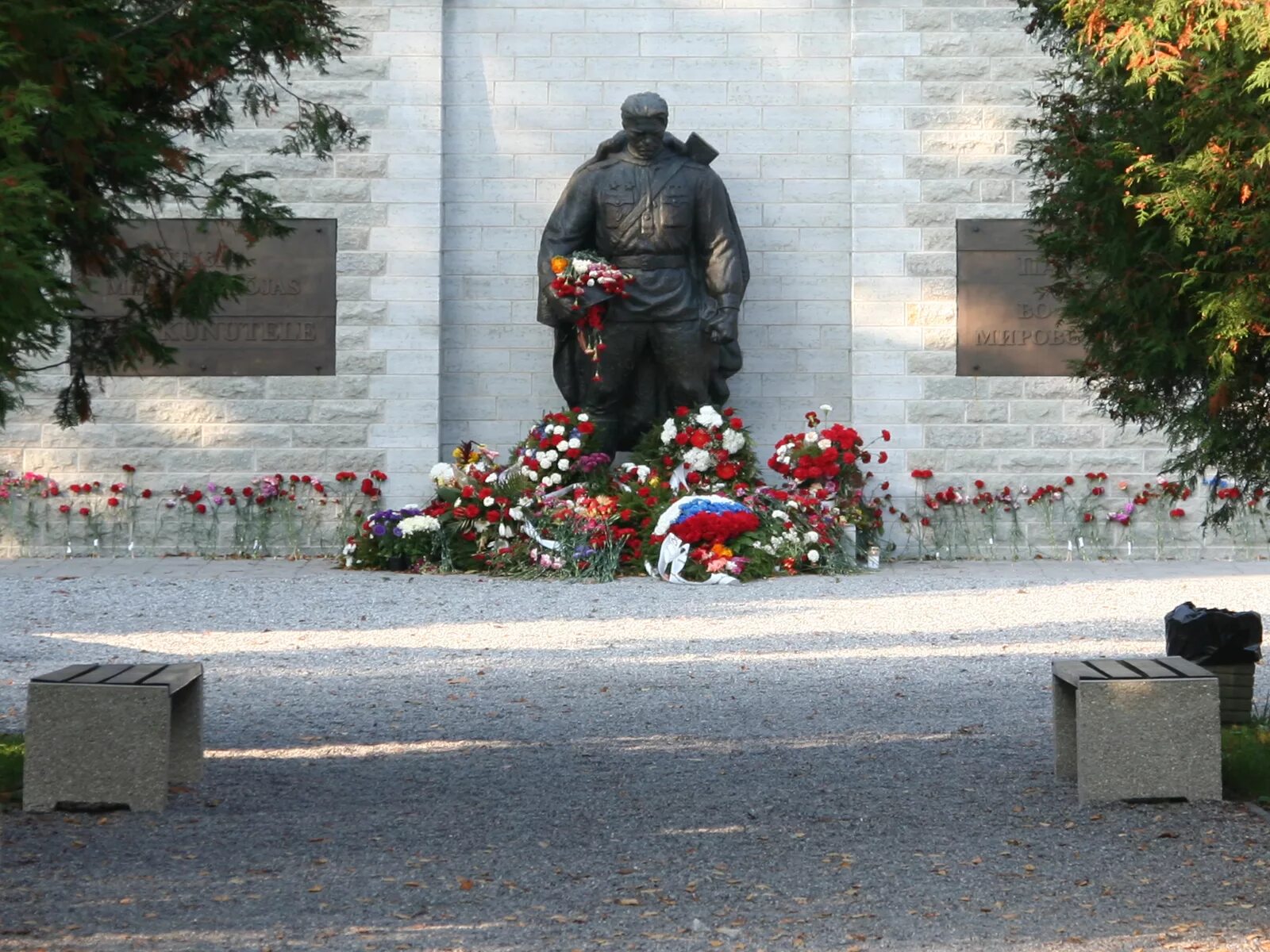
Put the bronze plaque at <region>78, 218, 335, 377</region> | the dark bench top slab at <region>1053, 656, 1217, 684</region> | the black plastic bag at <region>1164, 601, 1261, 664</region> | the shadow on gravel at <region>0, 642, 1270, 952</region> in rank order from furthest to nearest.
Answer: the bronze plaque at <region>78, 218, 335, 377</region> → the black plastic bag at <region>1164, 601, 1261, 664</region> → the dark bench top slab at <region>1053, 656, 1217, 684</region> → the shadow on gravel at <region>0, 642, 1270, 952</region>

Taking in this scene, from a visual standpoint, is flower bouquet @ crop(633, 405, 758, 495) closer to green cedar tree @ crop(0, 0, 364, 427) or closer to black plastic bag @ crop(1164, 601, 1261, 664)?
black plastic bag @ crop(1164, 601, 1261, 664)

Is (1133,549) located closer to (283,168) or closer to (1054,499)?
(1054,499)

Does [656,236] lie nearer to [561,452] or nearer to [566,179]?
[566,179]

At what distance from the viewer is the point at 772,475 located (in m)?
13.0

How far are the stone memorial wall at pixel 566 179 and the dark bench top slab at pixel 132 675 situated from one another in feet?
24.5

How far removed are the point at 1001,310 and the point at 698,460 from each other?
9.47ft

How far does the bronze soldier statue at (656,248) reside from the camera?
12016 millimetres

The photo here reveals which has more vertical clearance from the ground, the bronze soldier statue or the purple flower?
the bronze soldier statue

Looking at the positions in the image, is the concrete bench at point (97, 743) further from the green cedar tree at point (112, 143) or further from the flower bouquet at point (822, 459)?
the flower bouquet at point (822, 459)

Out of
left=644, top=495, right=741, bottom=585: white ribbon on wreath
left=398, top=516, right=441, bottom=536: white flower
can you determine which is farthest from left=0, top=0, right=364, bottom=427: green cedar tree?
left=398, top=516, right=441, bottom=536: white flower

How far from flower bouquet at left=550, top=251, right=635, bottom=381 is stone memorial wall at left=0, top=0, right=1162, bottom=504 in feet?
4.09

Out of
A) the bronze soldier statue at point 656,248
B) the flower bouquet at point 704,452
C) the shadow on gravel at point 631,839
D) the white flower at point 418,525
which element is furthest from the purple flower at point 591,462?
the shadow on gravel at point 631,839

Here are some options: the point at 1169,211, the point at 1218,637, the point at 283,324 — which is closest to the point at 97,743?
the point at 1169,211

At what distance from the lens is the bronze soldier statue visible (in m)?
12.0
